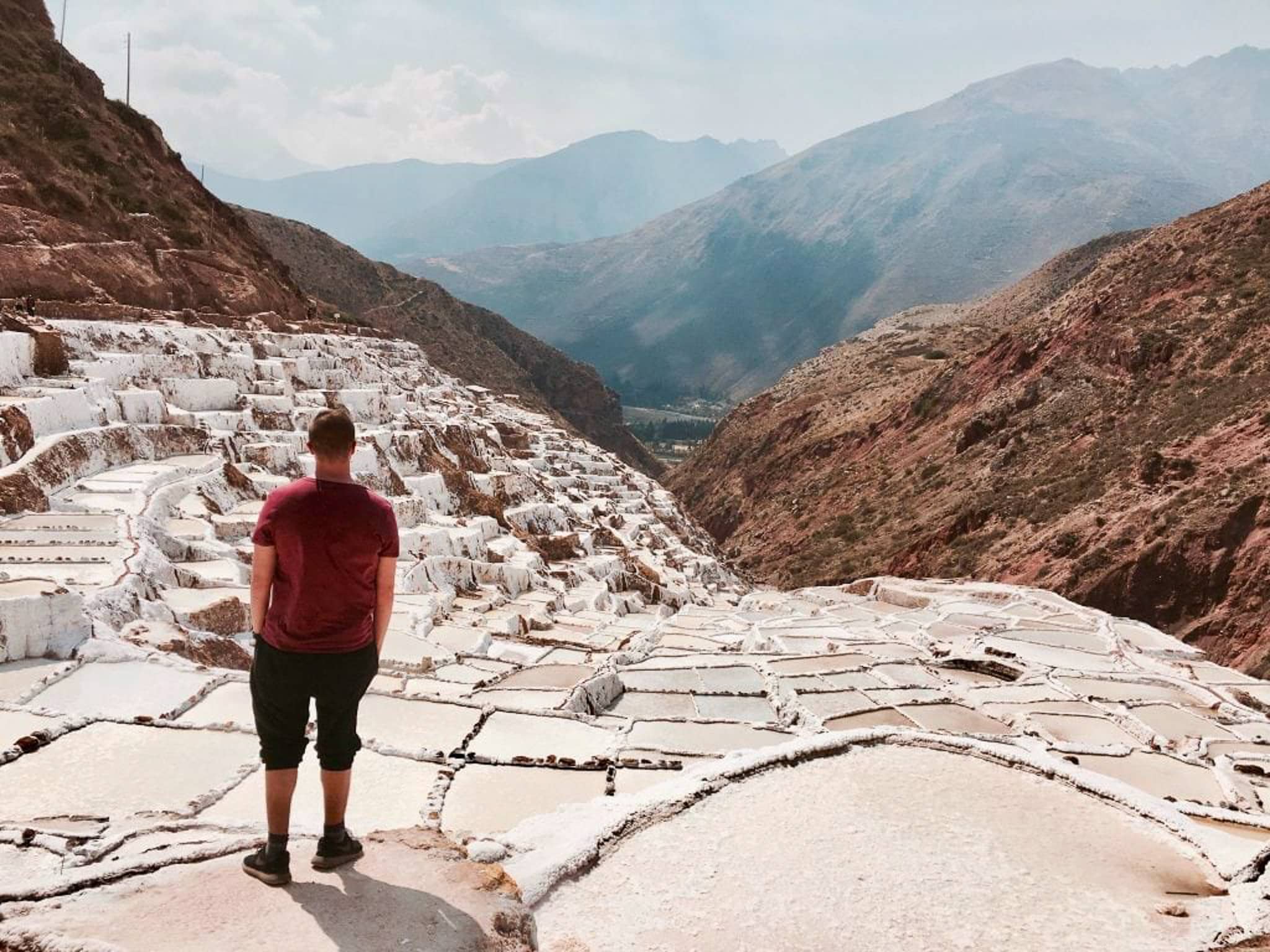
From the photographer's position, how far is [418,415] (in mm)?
27188

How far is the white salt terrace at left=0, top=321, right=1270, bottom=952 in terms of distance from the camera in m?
3.90

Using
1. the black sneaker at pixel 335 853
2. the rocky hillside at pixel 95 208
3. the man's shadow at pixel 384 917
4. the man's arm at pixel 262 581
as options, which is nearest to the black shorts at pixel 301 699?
the man's arm at pixel 262 581

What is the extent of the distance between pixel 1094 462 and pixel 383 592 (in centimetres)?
2951

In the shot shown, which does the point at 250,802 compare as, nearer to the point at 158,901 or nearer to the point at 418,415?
the point at 158,901

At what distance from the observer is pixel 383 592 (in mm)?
3670

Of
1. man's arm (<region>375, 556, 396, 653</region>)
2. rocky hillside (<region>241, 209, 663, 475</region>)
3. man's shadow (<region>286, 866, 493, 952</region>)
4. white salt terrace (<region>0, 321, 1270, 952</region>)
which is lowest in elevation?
white salt terrace (<region>0, 321, 1270, 952</region>)

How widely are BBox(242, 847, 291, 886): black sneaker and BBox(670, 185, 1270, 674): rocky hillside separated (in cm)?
2007

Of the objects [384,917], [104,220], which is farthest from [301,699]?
[104,220]

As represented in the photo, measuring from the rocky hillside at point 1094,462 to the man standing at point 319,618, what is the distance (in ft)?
65.2

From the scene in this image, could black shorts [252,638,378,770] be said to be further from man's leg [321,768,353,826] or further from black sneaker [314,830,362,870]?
black sneaker [314,830,362,870]


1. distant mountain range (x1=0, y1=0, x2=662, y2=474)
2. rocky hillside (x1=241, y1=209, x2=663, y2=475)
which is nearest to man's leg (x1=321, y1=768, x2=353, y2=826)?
distant mountain range (x1=0, y1=0, x2=662, y2=474)

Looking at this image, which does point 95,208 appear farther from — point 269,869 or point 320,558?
point 269,869

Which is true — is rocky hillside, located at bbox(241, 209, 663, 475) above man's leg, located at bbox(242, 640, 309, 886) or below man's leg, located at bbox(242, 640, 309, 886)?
above

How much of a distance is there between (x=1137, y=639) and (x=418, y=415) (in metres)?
21.0
